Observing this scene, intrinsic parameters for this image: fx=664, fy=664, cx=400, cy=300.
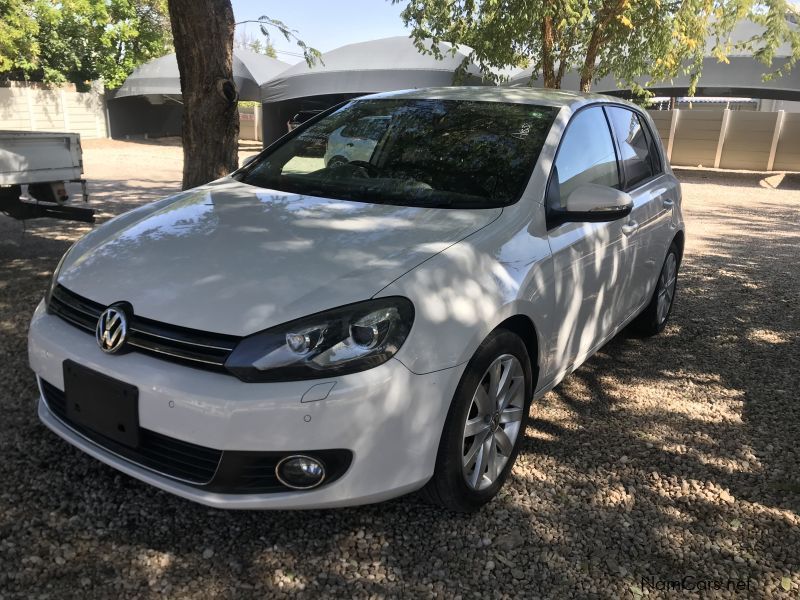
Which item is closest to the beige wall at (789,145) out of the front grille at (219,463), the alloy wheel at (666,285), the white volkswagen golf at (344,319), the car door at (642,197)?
the alloy wheel at (666,285)

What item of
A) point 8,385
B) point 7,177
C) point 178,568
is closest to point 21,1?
point 7,177

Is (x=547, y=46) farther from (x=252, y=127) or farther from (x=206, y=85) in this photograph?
(x=252, y=127)

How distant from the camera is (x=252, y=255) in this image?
2463 millimetres

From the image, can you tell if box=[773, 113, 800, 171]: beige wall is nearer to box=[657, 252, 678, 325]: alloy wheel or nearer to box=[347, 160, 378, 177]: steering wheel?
box=[657, 252, 678, 325]: alloy wheel

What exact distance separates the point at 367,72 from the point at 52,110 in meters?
13.5

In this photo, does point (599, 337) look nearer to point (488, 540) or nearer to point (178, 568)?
point (488, 540)

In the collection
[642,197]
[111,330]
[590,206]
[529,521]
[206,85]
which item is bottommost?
[529,521]

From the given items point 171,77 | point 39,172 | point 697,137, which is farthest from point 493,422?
point 171,77

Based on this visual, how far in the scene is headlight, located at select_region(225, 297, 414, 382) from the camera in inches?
81.0

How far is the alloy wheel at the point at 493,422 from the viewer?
2.51 metres

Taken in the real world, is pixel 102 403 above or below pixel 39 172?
below

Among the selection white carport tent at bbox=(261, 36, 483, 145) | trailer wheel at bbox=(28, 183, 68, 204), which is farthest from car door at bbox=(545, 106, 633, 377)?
white carport tent at bbox=(261, 36, 483, 145)

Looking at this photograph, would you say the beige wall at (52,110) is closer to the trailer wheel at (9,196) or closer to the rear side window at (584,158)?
the trailer wheel at (9,196)

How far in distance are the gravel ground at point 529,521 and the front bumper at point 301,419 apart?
0.30 m
